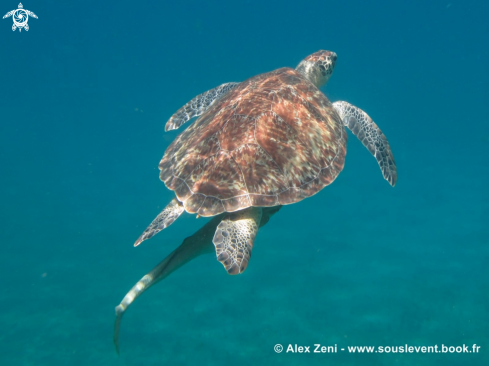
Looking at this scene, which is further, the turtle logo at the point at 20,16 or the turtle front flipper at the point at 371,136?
the turtle logo at the point at 20,16

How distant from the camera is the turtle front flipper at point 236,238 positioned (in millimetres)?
4148

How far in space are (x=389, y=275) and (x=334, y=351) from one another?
3903 millimetres

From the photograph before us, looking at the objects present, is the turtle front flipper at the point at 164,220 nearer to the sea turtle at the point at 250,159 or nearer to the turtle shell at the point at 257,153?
the sea turtle at the point at 250,159

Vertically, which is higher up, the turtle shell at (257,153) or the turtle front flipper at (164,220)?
the turtle shell at (257,153)

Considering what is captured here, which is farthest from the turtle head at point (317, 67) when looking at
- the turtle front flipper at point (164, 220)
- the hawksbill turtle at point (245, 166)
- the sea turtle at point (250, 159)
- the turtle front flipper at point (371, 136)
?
the turtle front flipper at point (164, 220)

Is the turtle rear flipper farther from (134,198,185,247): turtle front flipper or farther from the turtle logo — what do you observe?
the turtle logo

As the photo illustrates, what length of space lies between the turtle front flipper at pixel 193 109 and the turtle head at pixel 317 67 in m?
1.80

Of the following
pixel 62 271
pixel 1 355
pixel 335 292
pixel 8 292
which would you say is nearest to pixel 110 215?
pixel 62 271

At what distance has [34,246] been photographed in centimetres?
1530

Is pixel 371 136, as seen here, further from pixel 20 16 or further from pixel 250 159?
pixel 20 16

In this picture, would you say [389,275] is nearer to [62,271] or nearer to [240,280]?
[240,280]

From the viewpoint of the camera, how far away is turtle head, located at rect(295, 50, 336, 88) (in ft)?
26.8

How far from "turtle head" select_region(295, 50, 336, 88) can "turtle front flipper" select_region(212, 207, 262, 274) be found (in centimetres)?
452

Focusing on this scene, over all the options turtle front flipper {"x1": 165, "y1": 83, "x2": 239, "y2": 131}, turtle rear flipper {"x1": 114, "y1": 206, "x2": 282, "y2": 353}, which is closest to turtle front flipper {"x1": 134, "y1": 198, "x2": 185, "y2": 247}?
turtle rear flipper {"x1": 114, "y1": 206, "x2": 282, "y2": 353}
